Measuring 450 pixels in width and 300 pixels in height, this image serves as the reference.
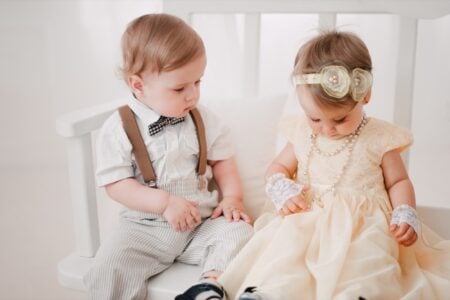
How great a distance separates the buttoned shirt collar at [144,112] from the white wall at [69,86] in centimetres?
48

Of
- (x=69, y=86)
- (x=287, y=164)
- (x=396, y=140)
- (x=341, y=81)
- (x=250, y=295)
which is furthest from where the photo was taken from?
(x=69, y=86)

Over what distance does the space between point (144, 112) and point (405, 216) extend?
55cm

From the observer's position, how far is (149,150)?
1.19 m

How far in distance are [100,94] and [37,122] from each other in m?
0.25

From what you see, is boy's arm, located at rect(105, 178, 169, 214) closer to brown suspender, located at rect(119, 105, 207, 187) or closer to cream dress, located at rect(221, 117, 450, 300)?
brown suspender, located at rect(119, 105, 207, 187)

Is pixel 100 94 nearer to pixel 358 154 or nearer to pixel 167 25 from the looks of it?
pixel 167 25

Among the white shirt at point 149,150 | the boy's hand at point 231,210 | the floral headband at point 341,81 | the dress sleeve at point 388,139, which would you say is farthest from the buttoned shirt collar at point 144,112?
the dress sleeve at point 388,139

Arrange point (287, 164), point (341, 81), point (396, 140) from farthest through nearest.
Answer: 1. point (287, 164)
2. point (396, 140)
3. point (341, 81)

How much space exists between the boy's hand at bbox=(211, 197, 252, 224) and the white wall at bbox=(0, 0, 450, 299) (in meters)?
0.49

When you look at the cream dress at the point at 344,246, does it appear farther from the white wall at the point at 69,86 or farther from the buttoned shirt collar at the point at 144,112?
the white wall at the point at 69,86

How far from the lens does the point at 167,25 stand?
114cm

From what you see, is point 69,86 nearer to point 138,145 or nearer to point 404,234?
point 138,145

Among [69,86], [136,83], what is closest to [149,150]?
[136,83]

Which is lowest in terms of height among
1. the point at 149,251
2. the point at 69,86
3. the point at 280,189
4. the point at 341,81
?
the point at 149,251
